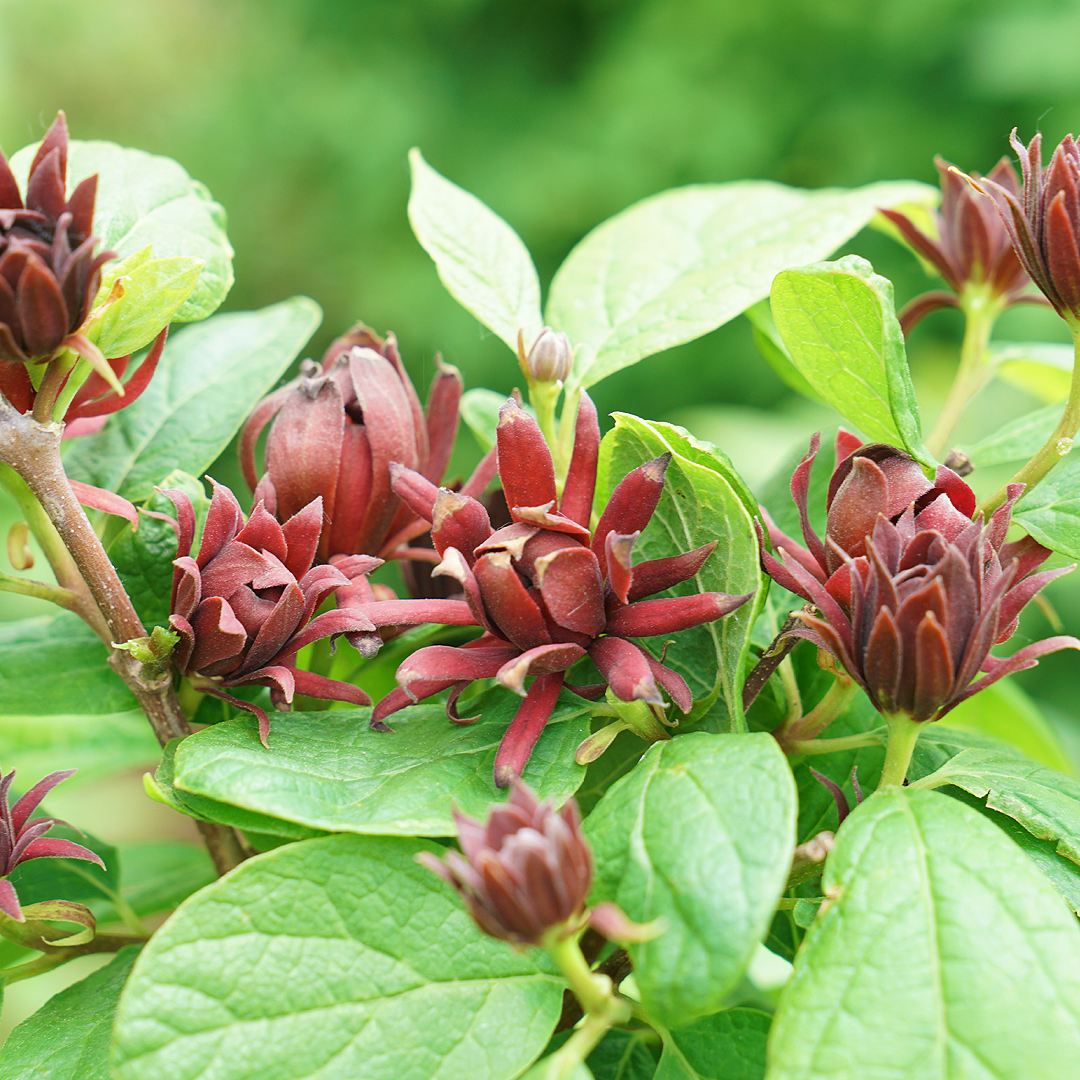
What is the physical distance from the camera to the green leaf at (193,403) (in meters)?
0.54

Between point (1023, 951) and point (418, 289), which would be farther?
point (418, 289)

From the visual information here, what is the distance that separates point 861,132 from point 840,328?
2099 millimetres

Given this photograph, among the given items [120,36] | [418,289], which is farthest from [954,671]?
[120,36]

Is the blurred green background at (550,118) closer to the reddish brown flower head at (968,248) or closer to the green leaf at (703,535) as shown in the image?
the reddish brown flower head at (968,248)

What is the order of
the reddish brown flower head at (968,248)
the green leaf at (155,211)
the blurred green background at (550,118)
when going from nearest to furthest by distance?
the green leaf at (155,211), the reddish brown flower head at (968,248), the blurred green background at (550,118)

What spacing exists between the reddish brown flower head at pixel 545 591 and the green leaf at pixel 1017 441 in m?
0.23

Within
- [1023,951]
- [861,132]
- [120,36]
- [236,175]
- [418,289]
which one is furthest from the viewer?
[120,36]

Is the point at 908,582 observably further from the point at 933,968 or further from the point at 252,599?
the point at 252,599

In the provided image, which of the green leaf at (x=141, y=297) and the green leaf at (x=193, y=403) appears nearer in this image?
the green leaf at (x=141, y=297)

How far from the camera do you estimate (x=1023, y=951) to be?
1.00 ft

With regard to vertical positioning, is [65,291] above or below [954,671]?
above

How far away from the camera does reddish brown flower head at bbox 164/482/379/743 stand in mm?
388

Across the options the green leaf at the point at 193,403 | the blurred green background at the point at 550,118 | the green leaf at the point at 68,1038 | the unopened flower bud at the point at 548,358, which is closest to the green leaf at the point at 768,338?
the unopened flower bud at the point at 548,358

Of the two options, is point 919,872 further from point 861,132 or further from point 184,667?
point 861,132
